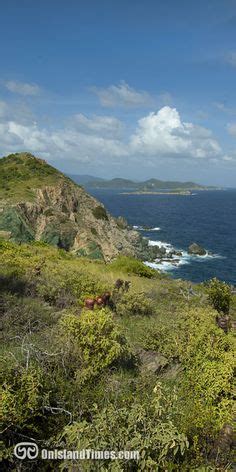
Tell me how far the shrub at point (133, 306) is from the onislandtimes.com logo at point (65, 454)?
8713mm

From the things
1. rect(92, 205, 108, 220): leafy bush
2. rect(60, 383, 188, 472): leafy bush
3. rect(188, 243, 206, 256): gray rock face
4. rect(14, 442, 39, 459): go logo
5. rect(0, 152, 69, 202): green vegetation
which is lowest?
rect(188, 243, 206, 256): gray rock face

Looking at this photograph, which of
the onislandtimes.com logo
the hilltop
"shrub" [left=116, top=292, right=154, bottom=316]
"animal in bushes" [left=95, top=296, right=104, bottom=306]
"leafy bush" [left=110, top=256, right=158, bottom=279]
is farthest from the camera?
the hilltop

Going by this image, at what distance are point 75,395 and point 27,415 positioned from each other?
1195 mm

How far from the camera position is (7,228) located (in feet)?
122

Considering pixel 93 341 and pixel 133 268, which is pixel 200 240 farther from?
pixel 93 341

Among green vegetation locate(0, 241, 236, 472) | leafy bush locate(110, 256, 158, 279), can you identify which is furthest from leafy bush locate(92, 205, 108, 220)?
green vegetation locate(0, 241, 236, 472)

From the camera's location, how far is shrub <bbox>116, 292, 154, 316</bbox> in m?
14.5

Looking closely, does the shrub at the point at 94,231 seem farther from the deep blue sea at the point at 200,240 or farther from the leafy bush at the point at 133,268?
the leafy bush at the point at 133,268

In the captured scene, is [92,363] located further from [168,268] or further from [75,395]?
[168,268]

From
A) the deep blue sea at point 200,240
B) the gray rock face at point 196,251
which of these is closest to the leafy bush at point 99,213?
the deep blue sea at point 200,240

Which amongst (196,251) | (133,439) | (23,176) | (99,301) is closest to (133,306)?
(99,301)

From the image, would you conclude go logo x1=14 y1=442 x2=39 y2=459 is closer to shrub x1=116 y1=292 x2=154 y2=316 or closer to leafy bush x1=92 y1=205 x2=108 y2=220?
shrub x1=116 y1=292 x2=154 y2=316

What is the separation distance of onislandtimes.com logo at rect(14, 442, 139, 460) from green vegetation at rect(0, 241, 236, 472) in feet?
0.25

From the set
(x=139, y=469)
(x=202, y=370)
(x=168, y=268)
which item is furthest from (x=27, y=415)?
(x=168, y=268)
